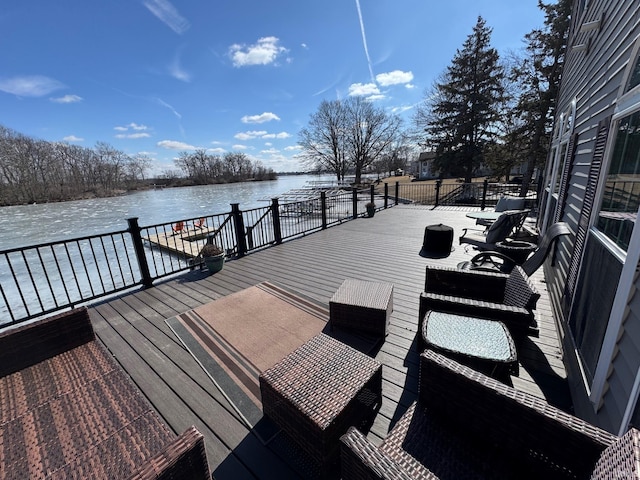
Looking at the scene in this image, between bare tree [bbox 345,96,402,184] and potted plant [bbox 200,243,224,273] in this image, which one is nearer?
potted plant [bbox 200,243,224,273]

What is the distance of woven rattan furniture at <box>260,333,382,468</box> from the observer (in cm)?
127

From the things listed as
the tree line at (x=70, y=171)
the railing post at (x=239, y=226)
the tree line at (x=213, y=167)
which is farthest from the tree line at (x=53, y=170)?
the railing post at (x=239, y=226)

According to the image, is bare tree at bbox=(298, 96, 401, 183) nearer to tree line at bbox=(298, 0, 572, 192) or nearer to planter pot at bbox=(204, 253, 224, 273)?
tree line at bbox=(298, 0, 572, 192)

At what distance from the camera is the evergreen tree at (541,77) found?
1172 centimetres

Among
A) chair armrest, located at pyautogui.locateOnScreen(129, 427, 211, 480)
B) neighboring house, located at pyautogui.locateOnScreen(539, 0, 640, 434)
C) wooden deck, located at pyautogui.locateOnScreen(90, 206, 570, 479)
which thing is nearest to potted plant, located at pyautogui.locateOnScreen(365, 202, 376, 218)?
wooden deck, located at pyautogui.locateOnScreen(90, 206, 570, 479)

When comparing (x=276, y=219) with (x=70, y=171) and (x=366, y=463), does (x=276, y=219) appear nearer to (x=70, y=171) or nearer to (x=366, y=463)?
(x=366, y=463)

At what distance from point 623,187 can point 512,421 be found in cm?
166

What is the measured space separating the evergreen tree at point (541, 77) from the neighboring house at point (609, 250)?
1202cm

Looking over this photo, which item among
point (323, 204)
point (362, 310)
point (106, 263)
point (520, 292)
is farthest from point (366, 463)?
point (106, 263)

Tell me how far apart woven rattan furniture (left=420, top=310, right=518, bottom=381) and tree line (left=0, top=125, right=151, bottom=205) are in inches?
1414

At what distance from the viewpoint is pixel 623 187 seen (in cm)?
161

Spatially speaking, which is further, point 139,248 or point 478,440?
point 139,248

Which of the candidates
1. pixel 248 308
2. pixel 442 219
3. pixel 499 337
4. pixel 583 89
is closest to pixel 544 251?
pixel 499 337

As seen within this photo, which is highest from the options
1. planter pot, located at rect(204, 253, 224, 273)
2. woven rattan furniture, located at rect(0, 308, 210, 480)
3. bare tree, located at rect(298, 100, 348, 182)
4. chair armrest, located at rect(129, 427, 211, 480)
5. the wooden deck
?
bare tree, located at rect(298, 100, 348, 182)
